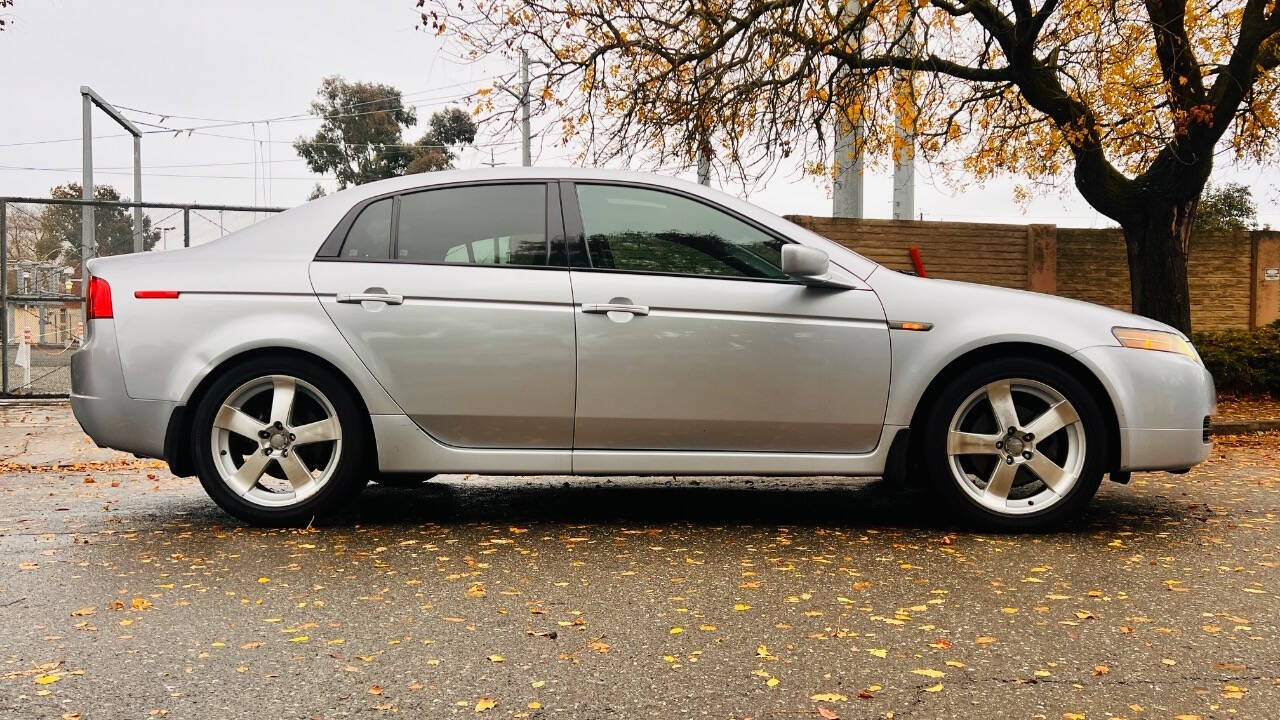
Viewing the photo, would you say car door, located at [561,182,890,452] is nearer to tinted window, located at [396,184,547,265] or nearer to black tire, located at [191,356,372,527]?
tinted window, located at [396,184,547,265]

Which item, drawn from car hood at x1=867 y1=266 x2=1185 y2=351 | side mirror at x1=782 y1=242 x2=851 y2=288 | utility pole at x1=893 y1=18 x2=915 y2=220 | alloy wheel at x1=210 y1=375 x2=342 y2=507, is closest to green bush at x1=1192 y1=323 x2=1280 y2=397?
utility pole at x1=893 y1=18 x2=915 y2=220

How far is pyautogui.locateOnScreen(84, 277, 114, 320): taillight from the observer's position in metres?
5.03

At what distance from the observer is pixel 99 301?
505cm

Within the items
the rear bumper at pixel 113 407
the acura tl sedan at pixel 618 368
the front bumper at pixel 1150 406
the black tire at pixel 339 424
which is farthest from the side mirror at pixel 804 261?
the rear bumper at pixel 113 407

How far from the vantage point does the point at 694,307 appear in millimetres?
4930

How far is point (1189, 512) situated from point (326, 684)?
4718 mm

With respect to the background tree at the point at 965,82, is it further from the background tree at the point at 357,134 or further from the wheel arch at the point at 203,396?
the background tree at the point at 357,134

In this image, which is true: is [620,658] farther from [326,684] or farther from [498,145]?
[498,145]

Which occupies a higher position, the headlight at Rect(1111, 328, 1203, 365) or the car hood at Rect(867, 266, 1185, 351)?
the car hood at Rect(867, 266, 1185, 351)

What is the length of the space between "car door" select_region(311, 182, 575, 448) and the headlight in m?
2.57

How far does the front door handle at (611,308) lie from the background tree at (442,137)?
51.3m

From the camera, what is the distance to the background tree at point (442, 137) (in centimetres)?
5472

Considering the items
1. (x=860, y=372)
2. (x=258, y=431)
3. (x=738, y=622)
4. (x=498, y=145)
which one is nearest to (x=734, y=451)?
(x=860, y=372)

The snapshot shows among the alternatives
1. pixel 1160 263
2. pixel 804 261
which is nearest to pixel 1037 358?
pixel 804 261
